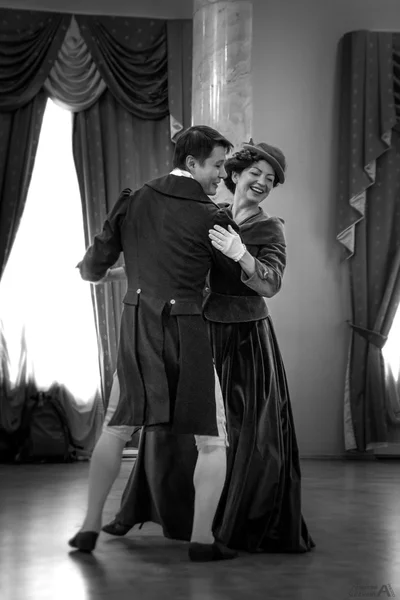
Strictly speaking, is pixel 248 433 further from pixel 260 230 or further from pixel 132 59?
pixel 132 59

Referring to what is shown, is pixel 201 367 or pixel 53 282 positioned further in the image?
pixel 53 282

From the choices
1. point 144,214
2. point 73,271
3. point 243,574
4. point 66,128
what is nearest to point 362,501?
point 243,574

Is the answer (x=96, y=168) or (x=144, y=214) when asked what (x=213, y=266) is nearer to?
(x=144, y=214)

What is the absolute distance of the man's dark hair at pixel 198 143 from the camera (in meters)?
3.00

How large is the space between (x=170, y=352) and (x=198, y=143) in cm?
63

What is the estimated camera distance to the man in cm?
289

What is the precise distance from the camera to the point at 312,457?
6062 mm

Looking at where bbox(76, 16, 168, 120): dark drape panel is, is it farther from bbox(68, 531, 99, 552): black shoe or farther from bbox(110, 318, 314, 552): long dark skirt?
bbox(68, 531, 99, 552): black shoe

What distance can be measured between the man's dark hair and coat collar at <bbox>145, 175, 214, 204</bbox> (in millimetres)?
85

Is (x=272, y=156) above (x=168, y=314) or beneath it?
above

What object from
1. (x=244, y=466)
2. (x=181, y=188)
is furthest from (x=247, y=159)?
(x=244, y=466)

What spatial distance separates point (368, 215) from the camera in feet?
20.0

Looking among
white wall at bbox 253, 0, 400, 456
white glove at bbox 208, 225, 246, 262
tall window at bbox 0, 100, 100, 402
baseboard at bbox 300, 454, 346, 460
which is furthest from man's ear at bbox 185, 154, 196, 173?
baseboard at bbox 300, 454, 346, 460

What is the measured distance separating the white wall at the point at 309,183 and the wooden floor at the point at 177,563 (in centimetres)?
176
